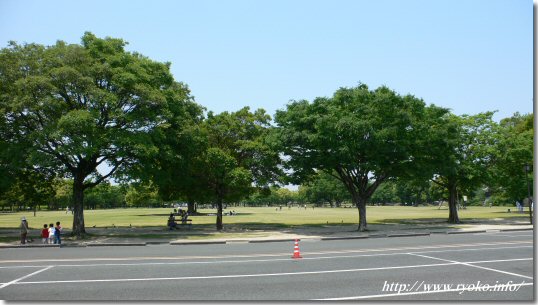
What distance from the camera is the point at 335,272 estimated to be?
12.3 m

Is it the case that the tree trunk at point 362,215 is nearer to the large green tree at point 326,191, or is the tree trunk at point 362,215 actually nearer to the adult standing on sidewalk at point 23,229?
the adult standing on sidewalk at point 23,229

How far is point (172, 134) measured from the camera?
2703cm

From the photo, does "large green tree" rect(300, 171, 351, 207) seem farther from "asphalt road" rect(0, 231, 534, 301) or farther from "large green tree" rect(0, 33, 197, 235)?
"asphalt road" rect(0, 231, 534, 301)

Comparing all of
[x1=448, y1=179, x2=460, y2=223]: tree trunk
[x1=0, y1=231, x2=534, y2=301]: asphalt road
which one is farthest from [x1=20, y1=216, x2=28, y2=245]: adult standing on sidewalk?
[x1=448, y1=179, x2=460, y2=223]: tree trunk

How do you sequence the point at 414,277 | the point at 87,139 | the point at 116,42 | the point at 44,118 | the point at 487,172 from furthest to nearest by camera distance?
the point at 487,172 < the point at 116,42 < the point at 44,118 < the point at 87,139 < the point at 414,277

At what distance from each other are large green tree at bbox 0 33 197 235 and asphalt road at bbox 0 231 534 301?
7.27 meters

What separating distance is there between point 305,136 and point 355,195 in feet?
24.6

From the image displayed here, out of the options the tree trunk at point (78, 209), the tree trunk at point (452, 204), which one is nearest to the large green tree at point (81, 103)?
the tree trunk at point (78, 209)

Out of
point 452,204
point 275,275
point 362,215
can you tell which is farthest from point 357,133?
point 452,204

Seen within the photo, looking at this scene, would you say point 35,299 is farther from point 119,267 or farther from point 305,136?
point 305,136

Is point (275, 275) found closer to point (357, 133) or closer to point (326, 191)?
point (357, 133)

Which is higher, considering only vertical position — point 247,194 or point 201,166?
point 201,166

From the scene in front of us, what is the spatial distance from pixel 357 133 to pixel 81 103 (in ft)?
58.4

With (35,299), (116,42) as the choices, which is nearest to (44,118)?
(116,42)
